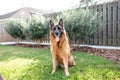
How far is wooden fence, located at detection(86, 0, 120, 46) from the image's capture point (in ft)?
31.3

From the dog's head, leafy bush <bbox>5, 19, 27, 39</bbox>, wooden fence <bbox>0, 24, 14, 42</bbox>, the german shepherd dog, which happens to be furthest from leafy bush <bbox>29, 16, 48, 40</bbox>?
wooden fence <bbox>0, 24, 14, 42</bbox>

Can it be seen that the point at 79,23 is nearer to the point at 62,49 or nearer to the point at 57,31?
the point at 62,49

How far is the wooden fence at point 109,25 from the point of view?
9.53 metres

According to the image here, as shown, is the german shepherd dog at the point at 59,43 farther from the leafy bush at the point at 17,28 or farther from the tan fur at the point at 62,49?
the leafy bush at the point at 17,28

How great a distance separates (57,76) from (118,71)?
1.49m

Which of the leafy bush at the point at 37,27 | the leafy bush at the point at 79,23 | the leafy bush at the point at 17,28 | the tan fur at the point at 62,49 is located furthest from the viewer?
the leafy bush at the point at 17,28

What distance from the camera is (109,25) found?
9.80m

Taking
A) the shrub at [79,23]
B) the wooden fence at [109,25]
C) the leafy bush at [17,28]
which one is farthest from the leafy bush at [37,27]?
the wooden fence at [109,25]

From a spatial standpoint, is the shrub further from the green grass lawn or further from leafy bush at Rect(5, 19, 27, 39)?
leafy bush at Rect(5, 19, 27, 39)

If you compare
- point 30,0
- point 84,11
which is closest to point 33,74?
point 84,11

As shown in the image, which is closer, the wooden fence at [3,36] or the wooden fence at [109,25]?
the wooden fence at [109,25]

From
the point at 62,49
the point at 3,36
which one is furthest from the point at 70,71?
the point at 3,36

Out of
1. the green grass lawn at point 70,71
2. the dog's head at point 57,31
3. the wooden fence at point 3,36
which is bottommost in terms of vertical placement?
the green grass lawn at point 70,71

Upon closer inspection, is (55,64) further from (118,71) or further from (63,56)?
(118,71)
